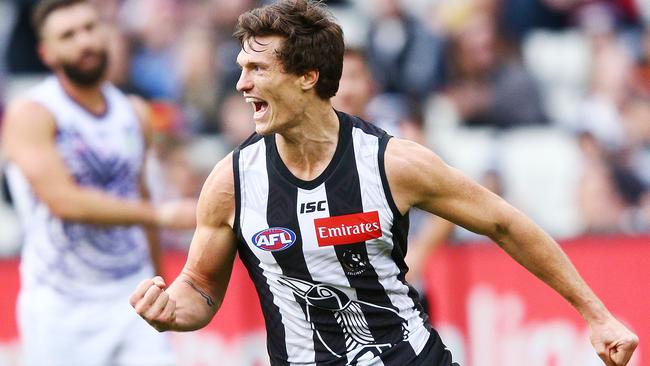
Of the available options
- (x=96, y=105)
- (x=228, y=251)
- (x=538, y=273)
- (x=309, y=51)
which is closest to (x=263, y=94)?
(x=309, y=51)

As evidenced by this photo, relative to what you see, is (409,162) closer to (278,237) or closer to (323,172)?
(323,172)

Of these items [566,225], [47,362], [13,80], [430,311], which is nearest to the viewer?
[47,362]

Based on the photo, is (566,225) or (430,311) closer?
(430,311)

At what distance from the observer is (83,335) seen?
770 centimetres

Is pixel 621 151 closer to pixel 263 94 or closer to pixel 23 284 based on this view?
pixel 23 284

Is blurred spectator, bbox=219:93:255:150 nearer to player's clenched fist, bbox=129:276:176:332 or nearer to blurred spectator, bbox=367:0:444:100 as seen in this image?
blurred spectator, bbox=367:0:444:100

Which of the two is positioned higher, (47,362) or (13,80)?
(13,80)

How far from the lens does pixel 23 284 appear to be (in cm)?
784

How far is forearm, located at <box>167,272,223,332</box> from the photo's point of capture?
4.97 metres

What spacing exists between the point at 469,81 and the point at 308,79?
639 cm

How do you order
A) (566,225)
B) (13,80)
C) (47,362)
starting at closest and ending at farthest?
(47,362) < (566,225) < (13,80)

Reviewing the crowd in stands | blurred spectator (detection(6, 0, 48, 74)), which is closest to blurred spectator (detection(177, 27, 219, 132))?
the crowd in stands

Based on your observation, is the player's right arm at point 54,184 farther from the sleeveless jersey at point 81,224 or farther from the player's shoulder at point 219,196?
the player's shoulder at point 219,196

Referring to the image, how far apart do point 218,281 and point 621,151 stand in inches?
262
